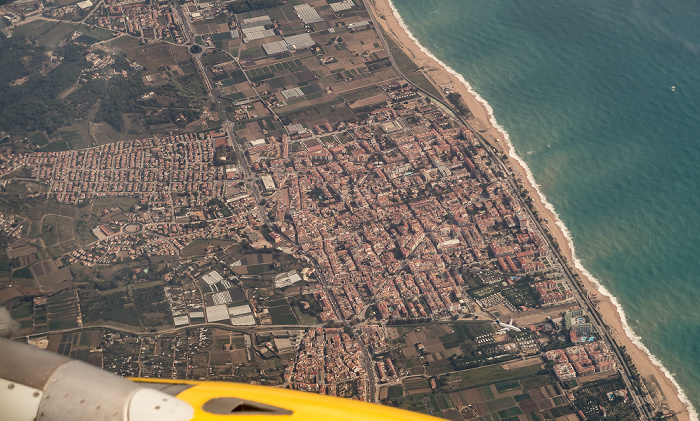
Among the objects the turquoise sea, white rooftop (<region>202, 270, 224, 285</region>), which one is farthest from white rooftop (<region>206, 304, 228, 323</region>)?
the turquoise sea

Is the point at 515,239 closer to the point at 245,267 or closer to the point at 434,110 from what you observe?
the point at 434,110

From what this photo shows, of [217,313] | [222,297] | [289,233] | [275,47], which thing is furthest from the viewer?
[275,47]

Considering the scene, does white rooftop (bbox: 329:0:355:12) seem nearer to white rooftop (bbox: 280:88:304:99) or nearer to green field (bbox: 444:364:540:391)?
white rooftop (bbox: 280:88:304:99)

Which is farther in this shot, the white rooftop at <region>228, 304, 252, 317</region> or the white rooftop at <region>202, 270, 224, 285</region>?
the white rooftop at <region>202, 270, 224, 285</region>

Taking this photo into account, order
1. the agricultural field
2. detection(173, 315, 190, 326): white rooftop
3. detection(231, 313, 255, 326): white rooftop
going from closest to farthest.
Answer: the agricultural field → detection(173, 315, 190, 326): white rooftop → detection(231, 313, 255, 326): white rooftop

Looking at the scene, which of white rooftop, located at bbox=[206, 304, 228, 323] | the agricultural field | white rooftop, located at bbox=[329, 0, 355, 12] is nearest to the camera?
the agricultural field

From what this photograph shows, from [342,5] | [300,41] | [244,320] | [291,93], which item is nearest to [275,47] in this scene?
[300,41]

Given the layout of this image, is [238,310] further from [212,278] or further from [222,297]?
[212,278]
